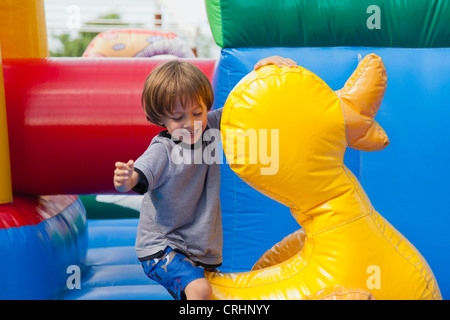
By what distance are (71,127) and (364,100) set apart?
102 centimetres

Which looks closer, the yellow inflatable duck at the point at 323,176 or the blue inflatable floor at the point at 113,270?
the yellow inflatable duck at the point at 323,176

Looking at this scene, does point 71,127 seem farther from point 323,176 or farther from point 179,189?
point 323,176

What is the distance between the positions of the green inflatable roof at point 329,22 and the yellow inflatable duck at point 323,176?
535 mm

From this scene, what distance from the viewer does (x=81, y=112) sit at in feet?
5.53

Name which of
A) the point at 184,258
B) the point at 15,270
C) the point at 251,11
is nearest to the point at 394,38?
the point at 251,11

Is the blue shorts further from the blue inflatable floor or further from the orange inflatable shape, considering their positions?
the orange inflatable shape

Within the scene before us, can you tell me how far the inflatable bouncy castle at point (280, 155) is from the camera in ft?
3.36

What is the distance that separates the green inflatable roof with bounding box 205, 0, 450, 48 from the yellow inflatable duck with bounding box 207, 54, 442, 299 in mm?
535

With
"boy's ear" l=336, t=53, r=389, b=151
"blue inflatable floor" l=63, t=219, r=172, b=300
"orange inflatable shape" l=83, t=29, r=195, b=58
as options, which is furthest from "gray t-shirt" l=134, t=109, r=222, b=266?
"orange inflatable shape" l=83, t=29, r=195, b=58

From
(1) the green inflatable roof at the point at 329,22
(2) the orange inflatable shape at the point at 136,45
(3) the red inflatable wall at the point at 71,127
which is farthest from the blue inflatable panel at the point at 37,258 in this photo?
(2) the orange inflatable shape at the point at 136,45

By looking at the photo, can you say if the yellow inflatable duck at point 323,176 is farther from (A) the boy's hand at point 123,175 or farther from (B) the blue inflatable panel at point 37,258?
(B) the blue inflatable panel at point 37,258

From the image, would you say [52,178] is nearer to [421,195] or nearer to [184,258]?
[184,258]

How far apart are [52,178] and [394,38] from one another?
47.3 inches

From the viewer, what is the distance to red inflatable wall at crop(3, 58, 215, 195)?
1.68m
